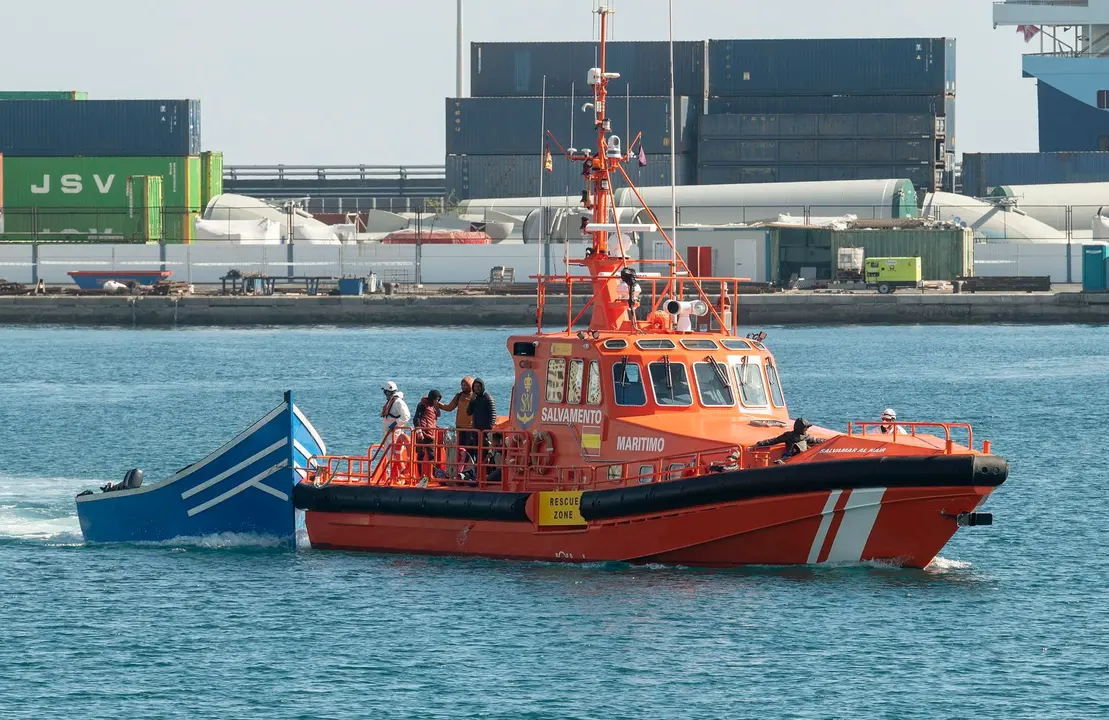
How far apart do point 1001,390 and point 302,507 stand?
27.5 metres

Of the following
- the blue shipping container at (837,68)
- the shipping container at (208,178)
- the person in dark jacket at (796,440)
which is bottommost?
the person in dark jacket at (796,440)

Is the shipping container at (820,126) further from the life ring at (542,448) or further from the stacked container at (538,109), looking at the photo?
the life ring at (542,448)

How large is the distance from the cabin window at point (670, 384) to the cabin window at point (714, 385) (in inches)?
6.4

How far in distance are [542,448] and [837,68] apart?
261 ft

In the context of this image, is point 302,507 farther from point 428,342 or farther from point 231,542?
point 428,342

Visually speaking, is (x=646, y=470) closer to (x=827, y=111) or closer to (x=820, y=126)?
(x=820, y=126)

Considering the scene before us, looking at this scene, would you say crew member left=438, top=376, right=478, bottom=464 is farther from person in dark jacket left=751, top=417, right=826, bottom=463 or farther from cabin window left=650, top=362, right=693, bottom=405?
person in dark jacket left=751, top=417, right=826, bottom=463

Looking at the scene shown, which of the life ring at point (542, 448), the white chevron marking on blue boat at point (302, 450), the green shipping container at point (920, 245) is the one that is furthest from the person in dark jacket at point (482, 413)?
the green shipping container at point (920, 245)

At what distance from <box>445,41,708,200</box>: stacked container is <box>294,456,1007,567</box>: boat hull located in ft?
247

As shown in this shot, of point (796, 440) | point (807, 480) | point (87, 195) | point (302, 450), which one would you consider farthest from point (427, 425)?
point (87, 195)

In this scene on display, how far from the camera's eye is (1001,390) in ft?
145

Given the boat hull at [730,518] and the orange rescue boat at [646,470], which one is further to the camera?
the orange rescue boat at [646,470]

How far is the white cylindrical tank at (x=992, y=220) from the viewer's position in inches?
3132

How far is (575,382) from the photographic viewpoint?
19688 millimetres
